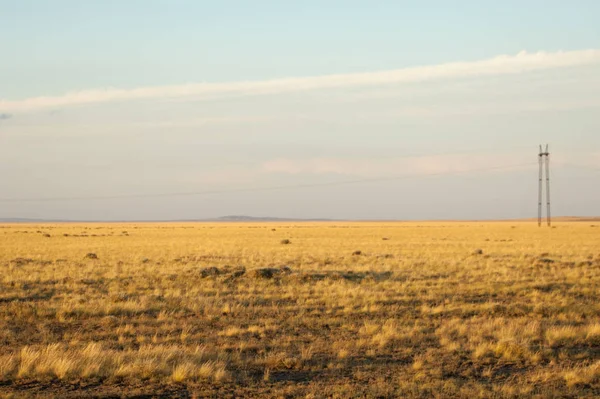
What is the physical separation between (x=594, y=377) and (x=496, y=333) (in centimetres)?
365

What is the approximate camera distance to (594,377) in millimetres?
9984

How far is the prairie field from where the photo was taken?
9547 millimetres

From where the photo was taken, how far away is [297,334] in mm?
14109

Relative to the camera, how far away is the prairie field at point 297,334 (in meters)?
9.55

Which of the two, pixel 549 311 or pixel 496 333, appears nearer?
pixel 496 333

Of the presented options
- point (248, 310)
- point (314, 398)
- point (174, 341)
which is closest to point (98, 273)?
point (248, 310)

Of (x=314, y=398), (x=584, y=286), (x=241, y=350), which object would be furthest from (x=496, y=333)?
(x=584, y=286)

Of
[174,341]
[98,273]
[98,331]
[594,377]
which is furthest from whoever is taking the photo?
[98,273]

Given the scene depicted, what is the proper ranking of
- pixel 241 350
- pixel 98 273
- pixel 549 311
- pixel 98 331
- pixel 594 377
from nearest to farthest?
pixel 594 377 → pixel 241 350 → pixel 98 331 → pixel 549 311 → pixel 98 273

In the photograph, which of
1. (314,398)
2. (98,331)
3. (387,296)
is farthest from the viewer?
(387,296)

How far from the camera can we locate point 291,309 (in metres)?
17.7

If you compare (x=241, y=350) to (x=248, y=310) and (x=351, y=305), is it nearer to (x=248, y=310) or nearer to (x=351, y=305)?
(x=248, y=310)

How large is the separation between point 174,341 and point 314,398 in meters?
5.18

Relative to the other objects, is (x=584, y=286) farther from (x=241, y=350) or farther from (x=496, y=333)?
(x=241, y=350)
